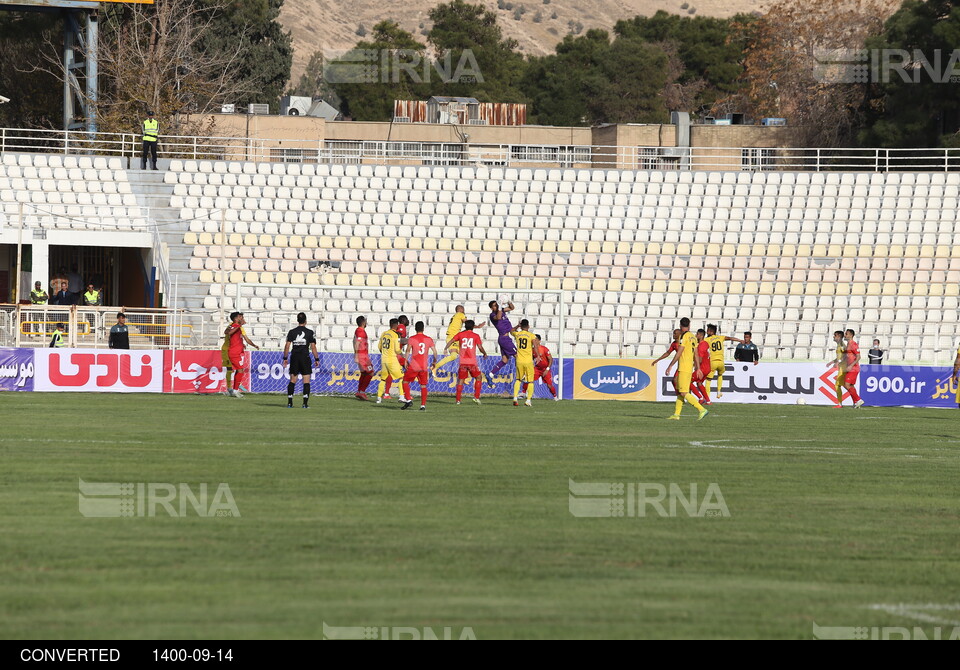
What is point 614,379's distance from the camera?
104 feet

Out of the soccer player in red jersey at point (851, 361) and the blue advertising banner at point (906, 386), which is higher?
the soccer player in red jersey at point (851, 361)

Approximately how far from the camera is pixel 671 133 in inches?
2383

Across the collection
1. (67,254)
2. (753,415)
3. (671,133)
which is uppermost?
(671,133)

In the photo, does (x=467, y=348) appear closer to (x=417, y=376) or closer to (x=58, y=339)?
(x=417, y=376)

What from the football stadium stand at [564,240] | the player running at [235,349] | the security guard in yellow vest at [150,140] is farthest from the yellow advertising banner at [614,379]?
the security guard in yellow vest at [150,140]

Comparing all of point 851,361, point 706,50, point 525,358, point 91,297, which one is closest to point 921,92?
point 851,361

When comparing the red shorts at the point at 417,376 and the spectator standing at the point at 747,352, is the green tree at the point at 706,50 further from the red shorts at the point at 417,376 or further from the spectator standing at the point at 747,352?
the red shorts at the point at 417,376

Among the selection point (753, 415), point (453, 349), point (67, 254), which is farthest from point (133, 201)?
point (753, 415)

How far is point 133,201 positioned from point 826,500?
30.8m

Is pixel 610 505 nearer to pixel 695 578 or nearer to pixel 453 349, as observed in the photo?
pixel 695 578

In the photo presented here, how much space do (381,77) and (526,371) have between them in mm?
61817

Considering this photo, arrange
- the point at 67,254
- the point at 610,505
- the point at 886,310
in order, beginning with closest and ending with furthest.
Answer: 1. the point at 610,505
2. the point at 886,310
3. the point at 67,254

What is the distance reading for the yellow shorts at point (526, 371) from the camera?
1104 inches

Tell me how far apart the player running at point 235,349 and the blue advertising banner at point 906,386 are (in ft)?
48.4
